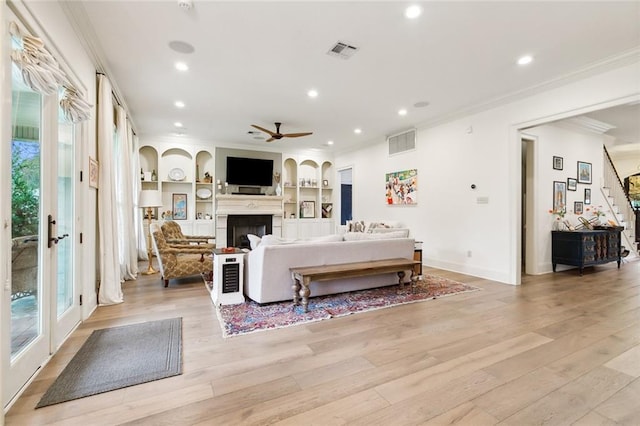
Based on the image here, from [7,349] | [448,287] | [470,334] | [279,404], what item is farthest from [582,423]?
[7,349]

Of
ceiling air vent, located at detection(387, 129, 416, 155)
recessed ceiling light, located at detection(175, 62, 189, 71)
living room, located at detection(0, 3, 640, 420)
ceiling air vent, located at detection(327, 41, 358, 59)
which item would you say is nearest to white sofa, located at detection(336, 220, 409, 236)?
living room, located at detection(0, 3, 640, 420)

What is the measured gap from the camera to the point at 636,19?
281 cm

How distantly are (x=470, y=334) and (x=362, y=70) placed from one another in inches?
129

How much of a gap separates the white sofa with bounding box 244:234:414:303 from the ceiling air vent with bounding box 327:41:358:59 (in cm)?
226

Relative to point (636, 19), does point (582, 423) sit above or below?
below

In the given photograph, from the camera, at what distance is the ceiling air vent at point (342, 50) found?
3.26 meters

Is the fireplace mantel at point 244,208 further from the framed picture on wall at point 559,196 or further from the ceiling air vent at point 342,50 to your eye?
the framed picture on wall at point 559,196

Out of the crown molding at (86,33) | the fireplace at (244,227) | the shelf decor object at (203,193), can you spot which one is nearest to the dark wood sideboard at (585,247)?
the fireplace at (244,227)

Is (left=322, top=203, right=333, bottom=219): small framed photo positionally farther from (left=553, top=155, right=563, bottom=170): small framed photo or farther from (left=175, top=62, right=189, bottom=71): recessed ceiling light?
(left=175, top=62, right=189, bottom=71): recessed ceiling light

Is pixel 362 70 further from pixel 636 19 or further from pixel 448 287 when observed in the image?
pixel 448 287

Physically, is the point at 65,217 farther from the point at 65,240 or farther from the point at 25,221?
the point at 25,221

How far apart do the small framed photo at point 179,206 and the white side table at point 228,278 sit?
451cm

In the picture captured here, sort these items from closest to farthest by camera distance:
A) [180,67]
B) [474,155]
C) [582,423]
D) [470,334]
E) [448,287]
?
[582,423]
[470,334]
[180,67]
[448,287]
[474,155]

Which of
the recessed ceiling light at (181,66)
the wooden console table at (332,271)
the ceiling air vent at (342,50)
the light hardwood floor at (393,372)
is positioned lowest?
the light hardwood floor at (393,372)
